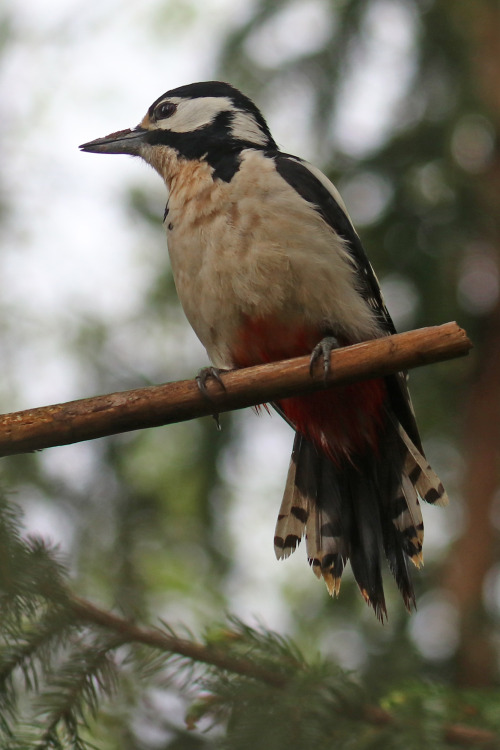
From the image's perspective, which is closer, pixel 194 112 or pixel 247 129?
pixel 247 129

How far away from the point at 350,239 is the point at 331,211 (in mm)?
128

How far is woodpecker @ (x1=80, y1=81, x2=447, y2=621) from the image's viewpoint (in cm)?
318

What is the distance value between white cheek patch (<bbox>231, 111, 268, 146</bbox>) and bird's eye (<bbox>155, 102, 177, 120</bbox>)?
308 mm

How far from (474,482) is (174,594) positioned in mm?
1714

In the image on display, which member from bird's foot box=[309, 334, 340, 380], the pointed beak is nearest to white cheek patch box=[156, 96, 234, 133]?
the pointed beak

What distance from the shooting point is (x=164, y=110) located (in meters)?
4.11

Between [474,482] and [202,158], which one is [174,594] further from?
[202,158]

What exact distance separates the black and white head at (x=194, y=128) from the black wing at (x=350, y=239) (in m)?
0.33

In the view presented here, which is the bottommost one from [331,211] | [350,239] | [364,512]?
[364,512]

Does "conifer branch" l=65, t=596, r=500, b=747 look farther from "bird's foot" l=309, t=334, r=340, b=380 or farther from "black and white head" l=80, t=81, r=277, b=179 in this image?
"black and white head" l=80, t=81, r=277, b=179

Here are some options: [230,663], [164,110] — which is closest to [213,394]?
[230,663]

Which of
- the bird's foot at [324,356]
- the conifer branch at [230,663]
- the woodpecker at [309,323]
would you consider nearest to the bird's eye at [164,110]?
the woodpecker at [309,323]

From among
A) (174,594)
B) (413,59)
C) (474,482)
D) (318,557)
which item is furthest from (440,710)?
(413,59)

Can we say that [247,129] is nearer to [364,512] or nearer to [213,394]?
[364,512]
